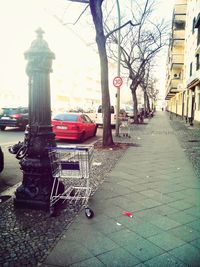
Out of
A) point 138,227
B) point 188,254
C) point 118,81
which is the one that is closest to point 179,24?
point 118,81

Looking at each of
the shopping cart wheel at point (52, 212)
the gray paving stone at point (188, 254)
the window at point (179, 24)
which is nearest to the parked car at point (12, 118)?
the shopping cart wheel at point (52, 212)

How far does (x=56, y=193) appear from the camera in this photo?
166 inches

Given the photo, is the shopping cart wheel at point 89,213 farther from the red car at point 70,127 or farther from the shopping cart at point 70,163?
the red car at point 70,127

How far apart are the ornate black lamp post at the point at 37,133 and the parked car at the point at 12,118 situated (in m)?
14.1

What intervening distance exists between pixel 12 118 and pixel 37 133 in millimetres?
14378

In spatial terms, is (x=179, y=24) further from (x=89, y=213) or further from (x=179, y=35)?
(x=89, y=213)


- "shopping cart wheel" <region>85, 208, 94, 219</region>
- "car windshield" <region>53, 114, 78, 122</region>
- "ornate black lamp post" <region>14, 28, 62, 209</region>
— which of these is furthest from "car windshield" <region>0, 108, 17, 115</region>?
"shopping cart wheel" <region>85, 208, 94, 219</region>

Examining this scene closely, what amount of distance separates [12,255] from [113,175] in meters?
3.73

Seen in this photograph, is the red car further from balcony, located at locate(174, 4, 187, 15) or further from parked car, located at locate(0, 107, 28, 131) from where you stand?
balcony, located at locate(174, 4, 187, 15)

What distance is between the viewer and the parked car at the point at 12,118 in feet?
Answer: 57.8

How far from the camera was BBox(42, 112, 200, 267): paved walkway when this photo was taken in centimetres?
288

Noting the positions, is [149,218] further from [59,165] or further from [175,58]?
[175,58]

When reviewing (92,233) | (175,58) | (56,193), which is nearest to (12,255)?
(92,233)

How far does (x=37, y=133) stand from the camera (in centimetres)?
427
